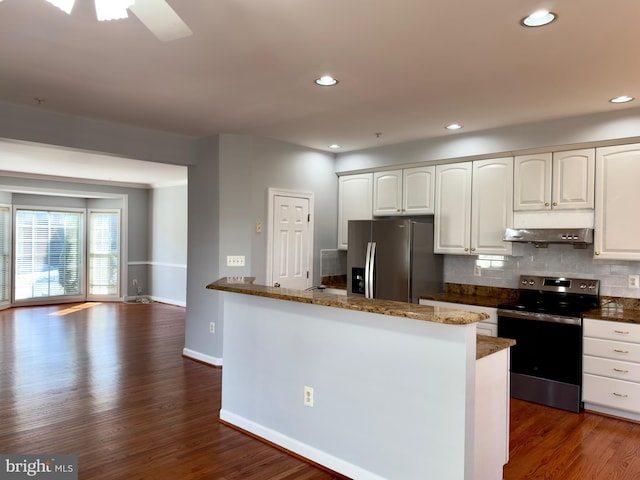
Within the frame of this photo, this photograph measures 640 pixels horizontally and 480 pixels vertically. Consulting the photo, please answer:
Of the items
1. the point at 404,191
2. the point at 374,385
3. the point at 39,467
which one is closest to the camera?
the point at 374,385

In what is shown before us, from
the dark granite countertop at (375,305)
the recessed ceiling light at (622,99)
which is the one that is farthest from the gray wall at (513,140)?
the dark granite countertop at (375,305)

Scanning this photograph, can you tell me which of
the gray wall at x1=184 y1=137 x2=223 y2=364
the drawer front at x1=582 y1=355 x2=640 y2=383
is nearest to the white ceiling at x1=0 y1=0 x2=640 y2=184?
the gray wall at x1=184 y1=137 x2=223 y2=364

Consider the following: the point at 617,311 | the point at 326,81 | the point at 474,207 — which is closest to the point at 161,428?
the point at 326,81

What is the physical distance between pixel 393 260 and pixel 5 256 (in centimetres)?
745

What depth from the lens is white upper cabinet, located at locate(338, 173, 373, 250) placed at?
5.49 m

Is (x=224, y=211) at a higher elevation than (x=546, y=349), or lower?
higher

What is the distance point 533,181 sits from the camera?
13.8 feet

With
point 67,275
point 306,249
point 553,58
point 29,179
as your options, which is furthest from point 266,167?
point 67,275

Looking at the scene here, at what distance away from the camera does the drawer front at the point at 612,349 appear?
11.6ft

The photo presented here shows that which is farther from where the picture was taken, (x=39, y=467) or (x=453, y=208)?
(x=453, y=208)

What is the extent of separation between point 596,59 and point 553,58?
0.83 feet

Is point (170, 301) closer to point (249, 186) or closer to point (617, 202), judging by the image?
point (249, 186)

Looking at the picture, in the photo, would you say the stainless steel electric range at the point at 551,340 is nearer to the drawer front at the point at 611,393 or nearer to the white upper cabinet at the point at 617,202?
the drawer front at the point at 611,393

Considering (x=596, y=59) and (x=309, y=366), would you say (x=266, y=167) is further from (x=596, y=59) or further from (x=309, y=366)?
(x=596, y=59)
